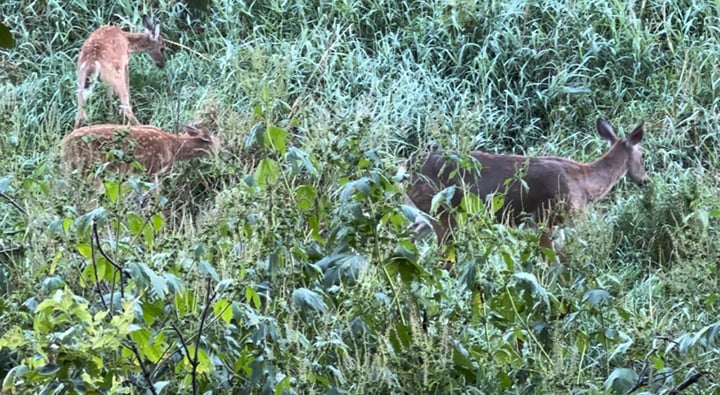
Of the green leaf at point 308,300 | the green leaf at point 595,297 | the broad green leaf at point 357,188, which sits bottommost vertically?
the green leaf at point 595,297

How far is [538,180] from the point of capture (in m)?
8.40

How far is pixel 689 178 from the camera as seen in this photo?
8.52 metres

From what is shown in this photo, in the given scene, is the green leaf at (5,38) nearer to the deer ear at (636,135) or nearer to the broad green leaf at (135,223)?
the broad green leaf at (135,223)

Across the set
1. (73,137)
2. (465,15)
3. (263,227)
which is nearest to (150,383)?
(263,227)

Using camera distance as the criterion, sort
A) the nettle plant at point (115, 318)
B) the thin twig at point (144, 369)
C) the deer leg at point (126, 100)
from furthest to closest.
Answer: the deer leg at point (126, 100), the thin twig at point (144, 369), the nettle plant at point (115, 318)

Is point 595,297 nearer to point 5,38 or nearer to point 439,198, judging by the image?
Result: point 439,198

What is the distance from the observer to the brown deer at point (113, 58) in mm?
10000

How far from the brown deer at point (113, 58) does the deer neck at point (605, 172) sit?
10.7ft

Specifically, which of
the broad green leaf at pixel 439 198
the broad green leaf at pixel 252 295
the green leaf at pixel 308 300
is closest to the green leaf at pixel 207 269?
the broad green leaf at pixel 252 295

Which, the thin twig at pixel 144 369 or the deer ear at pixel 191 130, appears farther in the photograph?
the deer ear at pixel 191 130

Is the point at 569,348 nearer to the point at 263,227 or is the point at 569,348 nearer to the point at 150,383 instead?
the point at 263,227

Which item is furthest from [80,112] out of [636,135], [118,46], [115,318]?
[115,318]

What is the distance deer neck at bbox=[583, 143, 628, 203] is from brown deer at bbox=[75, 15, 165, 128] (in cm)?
326

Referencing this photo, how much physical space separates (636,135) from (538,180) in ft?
3.38
